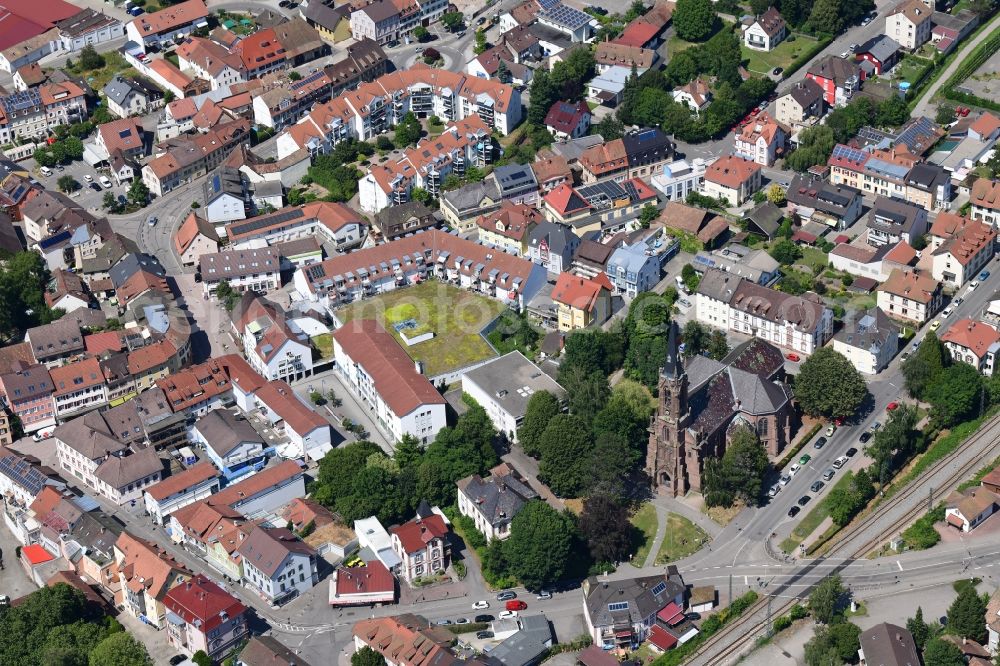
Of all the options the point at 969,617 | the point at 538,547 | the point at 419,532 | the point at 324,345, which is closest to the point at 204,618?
the point at 419,532

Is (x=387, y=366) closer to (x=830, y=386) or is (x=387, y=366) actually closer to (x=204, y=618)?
(x=204, y=618)

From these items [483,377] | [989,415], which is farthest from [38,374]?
[989,415]

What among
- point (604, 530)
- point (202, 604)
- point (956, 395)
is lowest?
point (202, 604)

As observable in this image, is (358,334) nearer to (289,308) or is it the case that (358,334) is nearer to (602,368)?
(289,308)

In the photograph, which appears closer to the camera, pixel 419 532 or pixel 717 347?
pixel 419 532

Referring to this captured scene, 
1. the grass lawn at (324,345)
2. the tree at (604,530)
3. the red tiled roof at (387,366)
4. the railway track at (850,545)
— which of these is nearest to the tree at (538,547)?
the tree at (604,530)

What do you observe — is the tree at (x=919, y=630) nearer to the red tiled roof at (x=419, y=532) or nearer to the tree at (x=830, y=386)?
the tree at (x=830, y=386)

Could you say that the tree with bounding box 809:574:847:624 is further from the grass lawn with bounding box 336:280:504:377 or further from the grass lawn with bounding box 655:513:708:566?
the grass lawn with bounding box 336:280:504:377
